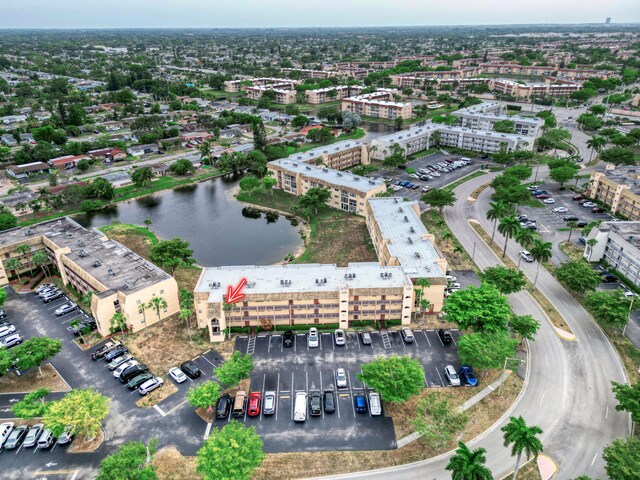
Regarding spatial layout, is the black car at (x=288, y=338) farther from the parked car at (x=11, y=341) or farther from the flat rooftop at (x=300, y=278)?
the parked car at (x=11, y=341)

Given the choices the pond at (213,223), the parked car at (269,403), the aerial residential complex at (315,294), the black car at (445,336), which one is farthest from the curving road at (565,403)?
the pond at (213,223)

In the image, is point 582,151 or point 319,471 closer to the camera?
point 319,471

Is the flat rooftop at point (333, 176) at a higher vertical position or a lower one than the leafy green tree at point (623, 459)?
higher

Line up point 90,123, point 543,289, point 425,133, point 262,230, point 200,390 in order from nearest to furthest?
1. point 200,390
2. point 543,289
3. point 262,230
4. point 425,133
5. point 90,123

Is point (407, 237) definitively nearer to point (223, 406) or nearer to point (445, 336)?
point (445, 336)

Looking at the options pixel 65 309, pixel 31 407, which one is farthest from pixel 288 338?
pixel 65 309

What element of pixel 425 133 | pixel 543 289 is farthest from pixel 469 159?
pixel 543 289

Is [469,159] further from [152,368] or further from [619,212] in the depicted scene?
[152,368]
